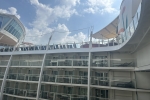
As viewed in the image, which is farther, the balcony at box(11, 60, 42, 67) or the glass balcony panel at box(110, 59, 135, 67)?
the balcony at box(11, 60, 42, 67)

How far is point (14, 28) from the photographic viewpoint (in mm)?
22547

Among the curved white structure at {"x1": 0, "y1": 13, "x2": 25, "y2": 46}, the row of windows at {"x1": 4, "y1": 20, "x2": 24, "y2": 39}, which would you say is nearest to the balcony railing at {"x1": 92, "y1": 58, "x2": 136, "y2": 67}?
the curved white structure at {"x1": 0, "y1": 13, "x2": 25, "y2": 46}

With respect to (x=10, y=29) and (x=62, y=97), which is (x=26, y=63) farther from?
(x=10, y=29)

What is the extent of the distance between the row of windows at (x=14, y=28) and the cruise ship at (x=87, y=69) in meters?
5.35

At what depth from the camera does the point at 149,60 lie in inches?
296

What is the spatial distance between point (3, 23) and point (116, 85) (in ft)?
71.0

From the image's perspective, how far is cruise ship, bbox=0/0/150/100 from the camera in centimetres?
1021

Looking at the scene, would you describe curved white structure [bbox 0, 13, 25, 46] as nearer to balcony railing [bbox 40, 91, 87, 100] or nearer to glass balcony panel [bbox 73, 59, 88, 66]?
balcony railing [bbox 40, 91, 87, 100]

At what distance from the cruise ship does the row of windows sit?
5349mm

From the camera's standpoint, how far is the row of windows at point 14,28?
20941mm

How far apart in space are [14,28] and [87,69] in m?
18.6

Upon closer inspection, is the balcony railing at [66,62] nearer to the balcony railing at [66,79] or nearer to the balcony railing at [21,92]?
the balcony railing at [66,79]

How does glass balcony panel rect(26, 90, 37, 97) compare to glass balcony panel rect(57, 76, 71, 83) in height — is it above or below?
below

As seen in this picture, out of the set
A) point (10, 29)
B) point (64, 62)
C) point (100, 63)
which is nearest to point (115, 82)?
point (100, 63)
